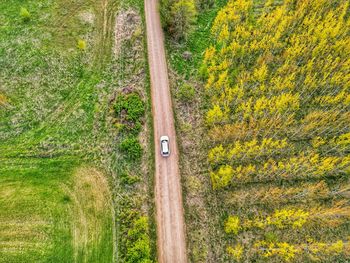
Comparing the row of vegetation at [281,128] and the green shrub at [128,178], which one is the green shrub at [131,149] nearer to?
the green shrub at [128,178]

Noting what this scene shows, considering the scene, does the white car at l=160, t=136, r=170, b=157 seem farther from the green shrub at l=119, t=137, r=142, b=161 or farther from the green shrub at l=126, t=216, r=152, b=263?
the green shrub at l=126, t=216, r=152, b=263

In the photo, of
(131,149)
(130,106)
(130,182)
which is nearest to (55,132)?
(130,106)

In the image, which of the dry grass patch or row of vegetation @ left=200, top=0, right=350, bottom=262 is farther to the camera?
row of vegetation @ left=200, top=0, right=350, bottom=262

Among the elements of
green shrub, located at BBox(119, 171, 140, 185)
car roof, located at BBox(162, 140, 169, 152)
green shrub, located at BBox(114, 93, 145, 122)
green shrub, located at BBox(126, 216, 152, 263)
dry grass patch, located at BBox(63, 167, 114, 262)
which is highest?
green shrub, located at BBox(114, 93, 145, 122)

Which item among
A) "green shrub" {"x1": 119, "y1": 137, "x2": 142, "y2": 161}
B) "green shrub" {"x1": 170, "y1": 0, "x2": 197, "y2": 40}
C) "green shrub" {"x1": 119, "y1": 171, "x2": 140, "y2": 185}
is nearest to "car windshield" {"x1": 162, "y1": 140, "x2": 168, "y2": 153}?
"green shrub" {"x1": 119, "y1": 137, "x2": 142, "y2": 161}

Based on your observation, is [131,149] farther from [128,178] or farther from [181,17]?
[181,17]

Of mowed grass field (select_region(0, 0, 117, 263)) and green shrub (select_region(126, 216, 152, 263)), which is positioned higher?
mowed grass field (select_region(0, 0, 117, 263))
